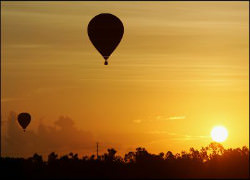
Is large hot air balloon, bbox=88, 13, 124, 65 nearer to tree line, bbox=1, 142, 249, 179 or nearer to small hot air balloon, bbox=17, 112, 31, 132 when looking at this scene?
tree line, bbox=1, 142, 249, 179

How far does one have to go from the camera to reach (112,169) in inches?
2926

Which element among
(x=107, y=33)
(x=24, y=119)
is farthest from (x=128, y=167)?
(x=24, y=119)

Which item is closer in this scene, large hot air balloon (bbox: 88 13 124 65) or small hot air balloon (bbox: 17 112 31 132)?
large hot air balloon (bbox: 88 13 124 65)

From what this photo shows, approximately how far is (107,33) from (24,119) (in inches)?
1851

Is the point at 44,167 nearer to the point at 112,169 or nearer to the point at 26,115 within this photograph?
the point at 112,169

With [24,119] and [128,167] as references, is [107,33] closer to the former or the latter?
[128,167]

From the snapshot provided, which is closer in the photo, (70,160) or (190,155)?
(70,160)

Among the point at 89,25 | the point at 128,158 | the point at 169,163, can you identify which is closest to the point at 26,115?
the point at 89,25

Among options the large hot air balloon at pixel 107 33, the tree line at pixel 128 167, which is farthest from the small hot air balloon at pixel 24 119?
the tree line at pixel 128 167

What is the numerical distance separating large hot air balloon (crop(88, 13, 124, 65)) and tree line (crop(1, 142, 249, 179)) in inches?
934

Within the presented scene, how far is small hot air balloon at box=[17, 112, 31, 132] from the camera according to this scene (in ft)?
479

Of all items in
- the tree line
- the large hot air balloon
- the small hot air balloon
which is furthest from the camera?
the small hot air balloon

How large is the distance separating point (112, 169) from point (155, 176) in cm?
573

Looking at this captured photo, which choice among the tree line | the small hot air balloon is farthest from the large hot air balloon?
the small hot air balloon
